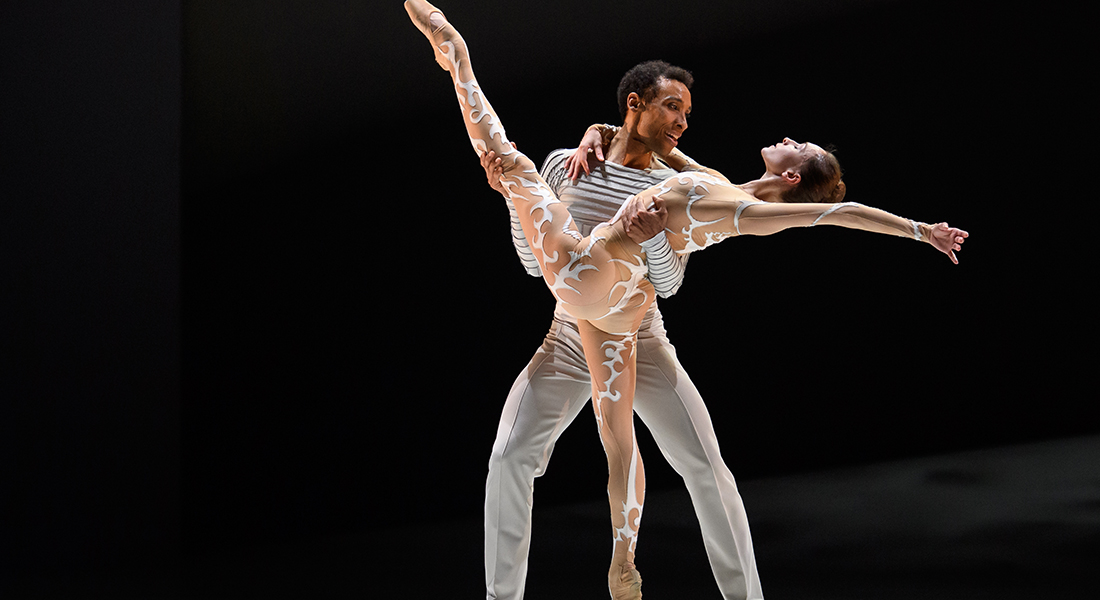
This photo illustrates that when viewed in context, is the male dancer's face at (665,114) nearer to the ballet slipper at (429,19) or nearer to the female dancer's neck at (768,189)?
the female dancer's neck at (768,189)

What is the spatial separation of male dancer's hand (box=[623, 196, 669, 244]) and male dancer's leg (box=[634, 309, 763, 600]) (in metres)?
0.45

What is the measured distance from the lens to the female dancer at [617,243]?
288cm

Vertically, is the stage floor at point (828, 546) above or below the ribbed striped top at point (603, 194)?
Result: below

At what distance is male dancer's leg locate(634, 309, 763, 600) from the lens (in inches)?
121

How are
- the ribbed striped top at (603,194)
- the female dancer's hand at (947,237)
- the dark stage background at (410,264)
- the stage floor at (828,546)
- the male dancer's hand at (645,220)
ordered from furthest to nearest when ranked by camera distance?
1. the dark stage background at (410,264)
2. the stage floor at (828,546)
3. the ribbed striped top at (603,194)
4. the male dancer's hand at (645,220)
5. the female dancer's hand at (947,237)

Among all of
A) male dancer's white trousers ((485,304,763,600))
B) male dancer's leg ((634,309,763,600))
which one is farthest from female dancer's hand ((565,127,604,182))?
male dancer's leg ((634,309,763,600))

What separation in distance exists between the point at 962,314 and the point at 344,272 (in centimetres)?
283

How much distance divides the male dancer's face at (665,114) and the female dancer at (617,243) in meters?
0.19

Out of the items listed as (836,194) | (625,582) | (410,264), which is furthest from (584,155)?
(410,264)

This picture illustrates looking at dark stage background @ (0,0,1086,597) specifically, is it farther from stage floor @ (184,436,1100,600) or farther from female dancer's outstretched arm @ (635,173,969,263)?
female dancer's outstretched arm @ (635,173,969,263)

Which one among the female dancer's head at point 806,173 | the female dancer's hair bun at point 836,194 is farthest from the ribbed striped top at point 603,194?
the female dancer's hair bun at point 836,194

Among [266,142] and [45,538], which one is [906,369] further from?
[45,538]

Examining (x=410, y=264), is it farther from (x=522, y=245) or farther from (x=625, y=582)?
(x=625, y=582)

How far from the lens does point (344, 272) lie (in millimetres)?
4809
